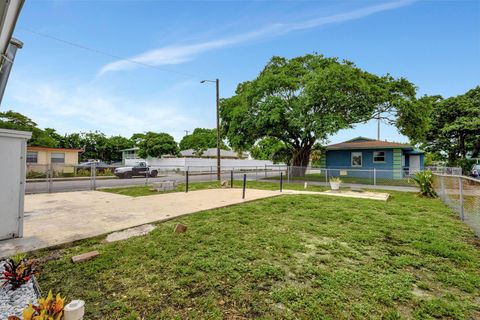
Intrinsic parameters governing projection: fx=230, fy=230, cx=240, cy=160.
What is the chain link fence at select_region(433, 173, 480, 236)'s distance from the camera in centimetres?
526

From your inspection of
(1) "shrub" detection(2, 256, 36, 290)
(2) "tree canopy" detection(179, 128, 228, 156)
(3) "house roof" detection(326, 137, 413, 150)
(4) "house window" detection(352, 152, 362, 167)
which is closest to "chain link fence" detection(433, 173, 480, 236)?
(1) "shrub" detection(2, 256, 36, 290)

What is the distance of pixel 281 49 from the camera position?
61.3 feet

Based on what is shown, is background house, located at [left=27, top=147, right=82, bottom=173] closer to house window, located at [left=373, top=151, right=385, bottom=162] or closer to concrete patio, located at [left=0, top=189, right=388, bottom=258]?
concrete patio, located at [left=0, top=189, right=388, bottom=258]

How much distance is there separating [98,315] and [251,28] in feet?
45.0

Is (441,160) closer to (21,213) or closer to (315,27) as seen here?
(315,27)

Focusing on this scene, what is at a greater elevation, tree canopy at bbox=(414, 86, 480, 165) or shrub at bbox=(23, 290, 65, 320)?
tree canopy at bbox=(414, 86, 480, 165)

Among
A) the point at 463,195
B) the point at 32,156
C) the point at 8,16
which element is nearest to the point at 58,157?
the point at 32,156

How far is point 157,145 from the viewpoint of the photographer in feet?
108

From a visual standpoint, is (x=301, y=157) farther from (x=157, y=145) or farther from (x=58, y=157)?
(x=58, y=157)

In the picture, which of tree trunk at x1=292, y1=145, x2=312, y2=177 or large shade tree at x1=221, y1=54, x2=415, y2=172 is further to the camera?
tree trunk at x1=292, y1=145, x2=312, y2=177

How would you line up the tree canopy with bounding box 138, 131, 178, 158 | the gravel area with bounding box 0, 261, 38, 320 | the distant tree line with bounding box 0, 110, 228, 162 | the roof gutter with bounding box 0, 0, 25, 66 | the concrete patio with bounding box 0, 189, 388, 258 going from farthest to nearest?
the tree canopy with bounding box 138, 131, 178, 158, the distant tree line with bounding box 0, 110, 228, 162, the concrete patio with bounding box 0, 189, 388, 258, the gravel area with bounding box 0, 261, 38, 320, the roof gutter with bounding box 0, 0, 25, 66

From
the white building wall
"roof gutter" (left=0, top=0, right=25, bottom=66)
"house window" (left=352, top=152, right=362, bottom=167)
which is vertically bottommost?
the white building wall

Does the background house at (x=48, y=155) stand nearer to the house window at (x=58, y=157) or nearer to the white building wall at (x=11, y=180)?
the house window at (x=58, y=157)

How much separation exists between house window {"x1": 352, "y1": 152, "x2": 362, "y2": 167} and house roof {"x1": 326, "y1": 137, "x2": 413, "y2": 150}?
0.76m
